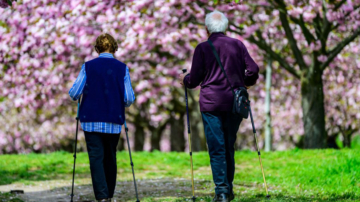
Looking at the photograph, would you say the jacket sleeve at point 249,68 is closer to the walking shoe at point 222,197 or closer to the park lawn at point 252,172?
the walking shoe at point 222,197

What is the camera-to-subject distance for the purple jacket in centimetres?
542

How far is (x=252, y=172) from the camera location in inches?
394

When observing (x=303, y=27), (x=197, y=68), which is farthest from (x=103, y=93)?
(x=303, y=27)

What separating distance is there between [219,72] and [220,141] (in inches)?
28.4

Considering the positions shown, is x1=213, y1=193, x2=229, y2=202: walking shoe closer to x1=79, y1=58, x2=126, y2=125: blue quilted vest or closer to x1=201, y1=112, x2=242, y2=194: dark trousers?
x1=201, y1=112, x2=242, y2=194: dark trousers

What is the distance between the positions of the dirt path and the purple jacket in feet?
7.60

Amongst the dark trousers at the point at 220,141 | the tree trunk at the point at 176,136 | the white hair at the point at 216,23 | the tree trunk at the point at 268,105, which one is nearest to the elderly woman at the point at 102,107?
the dark trousers at the point at 220,141

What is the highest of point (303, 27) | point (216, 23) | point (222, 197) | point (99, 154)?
point (303, 27)

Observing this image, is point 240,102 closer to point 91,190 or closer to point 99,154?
point 99,154

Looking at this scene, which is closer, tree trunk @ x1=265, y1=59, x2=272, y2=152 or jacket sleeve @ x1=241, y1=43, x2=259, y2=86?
jacket sleeve @ x1=241, y1=43, x2=259, y2=86

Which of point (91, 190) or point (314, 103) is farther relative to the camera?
point (314, 103)

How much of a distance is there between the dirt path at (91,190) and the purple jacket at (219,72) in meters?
2.32

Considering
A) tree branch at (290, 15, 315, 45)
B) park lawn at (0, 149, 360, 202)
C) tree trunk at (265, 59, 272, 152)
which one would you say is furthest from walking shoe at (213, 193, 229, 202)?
tree trunk at (265, 59, 272, 152)

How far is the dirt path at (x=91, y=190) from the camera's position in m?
7.68
